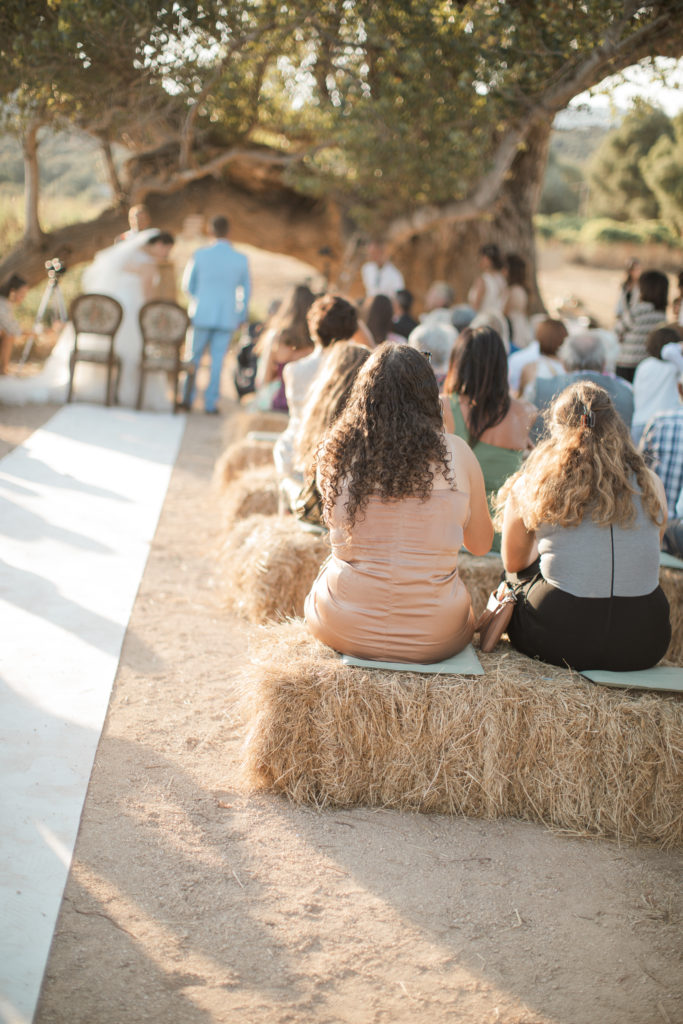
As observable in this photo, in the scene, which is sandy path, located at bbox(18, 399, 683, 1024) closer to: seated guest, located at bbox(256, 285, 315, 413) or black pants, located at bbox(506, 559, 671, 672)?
black pants, located at bbox(506, 559, 671, 672)

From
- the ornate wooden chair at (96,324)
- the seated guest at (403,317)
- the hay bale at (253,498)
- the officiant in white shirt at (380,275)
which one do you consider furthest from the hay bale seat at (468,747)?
the officiant in white shirt at (380,275)

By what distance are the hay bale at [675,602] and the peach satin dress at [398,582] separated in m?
1.62

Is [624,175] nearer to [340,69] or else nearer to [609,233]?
[609,233]

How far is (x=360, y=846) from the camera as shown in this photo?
9.50 ft

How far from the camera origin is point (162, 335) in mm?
9641

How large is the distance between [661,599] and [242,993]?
78.5 inches

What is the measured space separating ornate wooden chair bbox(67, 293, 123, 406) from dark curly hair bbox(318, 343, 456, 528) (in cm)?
686

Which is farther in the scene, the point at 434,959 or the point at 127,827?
the point at 127,827

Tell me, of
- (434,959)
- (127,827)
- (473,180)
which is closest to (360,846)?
(434,959)

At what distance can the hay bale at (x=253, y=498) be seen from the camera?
222 inches

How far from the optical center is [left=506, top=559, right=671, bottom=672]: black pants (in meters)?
3.24

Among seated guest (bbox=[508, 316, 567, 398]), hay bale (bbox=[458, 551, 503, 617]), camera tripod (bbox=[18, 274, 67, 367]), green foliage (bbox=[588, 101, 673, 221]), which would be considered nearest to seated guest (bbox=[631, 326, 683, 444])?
seated guest (bbox=[508, 316, 567, 398])

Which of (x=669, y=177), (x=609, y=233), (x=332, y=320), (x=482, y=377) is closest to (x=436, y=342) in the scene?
(x=332, y=320)

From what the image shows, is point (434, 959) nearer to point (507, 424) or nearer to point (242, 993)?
point (242, 993)
